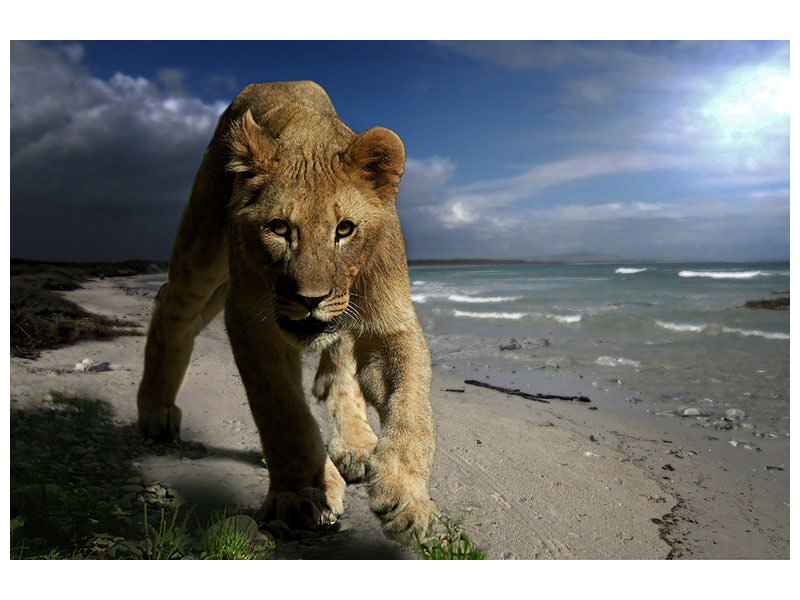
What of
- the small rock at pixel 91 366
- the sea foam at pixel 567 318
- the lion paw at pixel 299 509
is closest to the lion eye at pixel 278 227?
the lion paw at pixel 299 509

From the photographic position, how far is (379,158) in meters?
2.58

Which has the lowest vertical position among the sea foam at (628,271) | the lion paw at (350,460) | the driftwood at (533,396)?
the driftwood at (533,396)

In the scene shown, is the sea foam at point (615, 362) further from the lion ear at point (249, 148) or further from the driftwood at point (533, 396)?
the lion ear at point (249, 148)

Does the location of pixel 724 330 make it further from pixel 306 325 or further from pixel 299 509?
pixel 306 325

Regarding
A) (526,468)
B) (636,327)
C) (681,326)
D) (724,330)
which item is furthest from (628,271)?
(526,468)

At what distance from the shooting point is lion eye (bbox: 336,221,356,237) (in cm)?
243

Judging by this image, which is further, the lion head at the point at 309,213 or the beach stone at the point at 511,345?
the beach stone at the point at 511,345

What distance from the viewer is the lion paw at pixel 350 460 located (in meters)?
3.26

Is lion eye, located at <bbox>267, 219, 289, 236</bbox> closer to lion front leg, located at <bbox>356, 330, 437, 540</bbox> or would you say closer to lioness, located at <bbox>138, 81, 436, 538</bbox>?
lioness, located at <bbox>138, 81, 436, 538</bbox>

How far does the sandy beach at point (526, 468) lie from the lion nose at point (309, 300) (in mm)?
1214

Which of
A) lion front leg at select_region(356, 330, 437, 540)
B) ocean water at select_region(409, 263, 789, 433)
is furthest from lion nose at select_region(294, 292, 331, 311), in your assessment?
ocean water at select_region(409, 263, 789, 433)

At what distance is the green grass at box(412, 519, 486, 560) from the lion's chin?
932mm

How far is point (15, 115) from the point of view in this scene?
13.8ft

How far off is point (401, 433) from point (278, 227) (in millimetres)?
872
